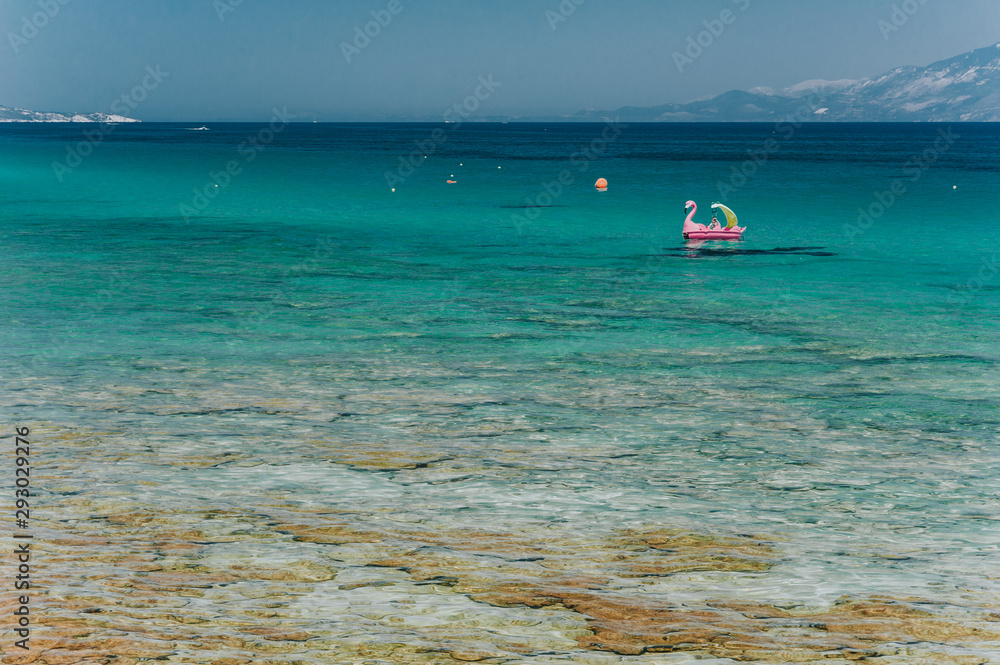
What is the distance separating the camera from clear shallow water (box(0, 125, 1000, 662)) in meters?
7.41

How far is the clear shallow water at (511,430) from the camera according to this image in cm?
741

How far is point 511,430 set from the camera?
12242mm

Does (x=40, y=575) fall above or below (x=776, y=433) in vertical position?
below

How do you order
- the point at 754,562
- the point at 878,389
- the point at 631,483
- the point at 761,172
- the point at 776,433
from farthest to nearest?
1. the point at 761,172
2. the point at 878,389
3. the point at 776,433
4. the point at 631,483
5. the point at 754,562

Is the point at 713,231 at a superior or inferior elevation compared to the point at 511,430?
superior

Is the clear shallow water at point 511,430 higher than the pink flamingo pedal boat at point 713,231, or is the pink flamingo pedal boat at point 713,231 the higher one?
the pink flamingo pedal boat at point 713,231

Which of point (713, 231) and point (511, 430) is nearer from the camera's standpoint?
point (511, 430)

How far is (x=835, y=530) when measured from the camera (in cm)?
901

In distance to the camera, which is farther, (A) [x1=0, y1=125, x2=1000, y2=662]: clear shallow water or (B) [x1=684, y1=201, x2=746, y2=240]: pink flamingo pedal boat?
(B) [x1=684, y1=201, x2=746, y2=240]: pink flamingo pedal boat

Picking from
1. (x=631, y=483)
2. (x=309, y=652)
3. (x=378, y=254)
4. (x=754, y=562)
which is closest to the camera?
(x=309, y=652)

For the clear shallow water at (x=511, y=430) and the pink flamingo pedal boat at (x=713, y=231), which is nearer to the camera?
the clear shallow water at (x=511, y=430)

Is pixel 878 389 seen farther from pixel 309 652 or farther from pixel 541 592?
pixel 309 652

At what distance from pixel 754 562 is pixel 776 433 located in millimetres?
4489

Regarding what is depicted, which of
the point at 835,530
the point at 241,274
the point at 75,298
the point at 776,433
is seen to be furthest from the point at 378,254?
the point at 835,530
